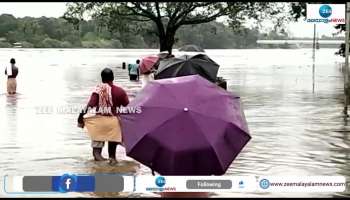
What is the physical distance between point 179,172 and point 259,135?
731cm

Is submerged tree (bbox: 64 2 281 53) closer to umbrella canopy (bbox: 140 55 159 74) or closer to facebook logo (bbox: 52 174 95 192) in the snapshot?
umbrella canopy (bbox: 140 55 159 74)

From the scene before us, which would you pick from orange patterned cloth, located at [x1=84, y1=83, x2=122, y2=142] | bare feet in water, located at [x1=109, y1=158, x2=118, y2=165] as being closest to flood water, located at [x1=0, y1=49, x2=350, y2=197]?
bare feet in water, located at [x1=109, y1=158, x2=118, y2=165]

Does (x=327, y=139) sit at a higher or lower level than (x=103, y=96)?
lower

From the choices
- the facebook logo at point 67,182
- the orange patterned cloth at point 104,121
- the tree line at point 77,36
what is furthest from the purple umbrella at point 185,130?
the tree line at point 77,36

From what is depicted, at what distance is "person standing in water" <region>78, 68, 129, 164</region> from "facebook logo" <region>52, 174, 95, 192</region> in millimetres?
2571

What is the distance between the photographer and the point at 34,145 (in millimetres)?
11562

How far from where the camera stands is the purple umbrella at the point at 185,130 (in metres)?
5.62

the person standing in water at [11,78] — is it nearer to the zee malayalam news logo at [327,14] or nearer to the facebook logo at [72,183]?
the zee malayalam news logo at [327,14]

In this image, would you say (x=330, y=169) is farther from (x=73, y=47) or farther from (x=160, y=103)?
(x=73, y=47)

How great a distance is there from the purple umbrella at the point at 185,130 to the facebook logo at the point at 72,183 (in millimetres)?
837

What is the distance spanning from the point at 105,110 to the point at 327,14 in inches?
313

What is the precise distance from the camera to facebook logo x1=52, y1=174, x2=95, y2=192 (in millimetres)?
6398

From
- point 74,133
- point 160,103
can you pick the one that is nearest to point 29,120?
point 74,133

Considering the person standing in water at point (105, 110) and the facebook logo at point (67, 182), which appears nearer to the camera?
the facebook logo at point (67, 182)
